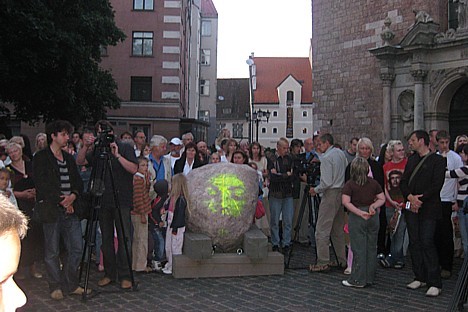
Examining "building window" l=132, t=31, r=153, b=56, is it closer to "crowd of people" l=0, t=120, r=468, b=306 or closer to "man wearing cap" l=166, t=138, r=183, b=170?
"man wearing cap" l=166, t=138, r=183, b=170

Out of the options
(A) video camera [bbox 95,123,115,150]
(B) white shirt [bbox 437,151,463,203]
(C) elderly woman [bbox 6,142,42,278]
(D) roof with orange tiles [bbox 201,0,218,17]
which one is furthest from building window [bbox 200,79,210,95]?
(A) video camera [bbox 95,123,115,150]

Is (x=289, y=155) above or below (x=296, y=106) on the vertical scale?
below

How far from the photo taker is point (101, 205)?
22.2 ft

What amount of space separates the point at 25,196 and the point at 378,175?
5462 millimetres

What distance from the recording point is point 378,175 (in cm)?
828

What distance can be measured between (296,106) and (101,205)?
223 feet

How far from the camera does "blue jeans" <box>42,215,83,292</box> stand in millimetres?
6176

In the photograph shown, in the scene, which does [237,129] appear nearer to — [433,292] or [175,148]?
[175,148]

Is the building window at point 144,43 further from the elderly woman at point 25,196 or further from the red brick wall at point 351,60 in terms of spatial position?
the elderly woman at point 25,196

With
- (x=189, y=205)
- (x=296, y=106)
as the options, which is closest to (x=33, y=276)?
(x=189, y=205)

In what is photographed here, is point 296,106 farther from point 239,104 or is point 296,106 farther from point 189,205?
point 189,205

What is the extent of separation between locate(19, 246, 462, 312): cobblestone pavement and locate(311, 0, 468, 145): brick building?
1134 centimetres

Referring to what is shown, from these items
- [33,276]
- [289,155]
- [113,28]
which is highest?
[113,28]

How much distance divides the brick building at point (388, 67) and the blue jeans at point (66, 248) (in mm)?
14411
